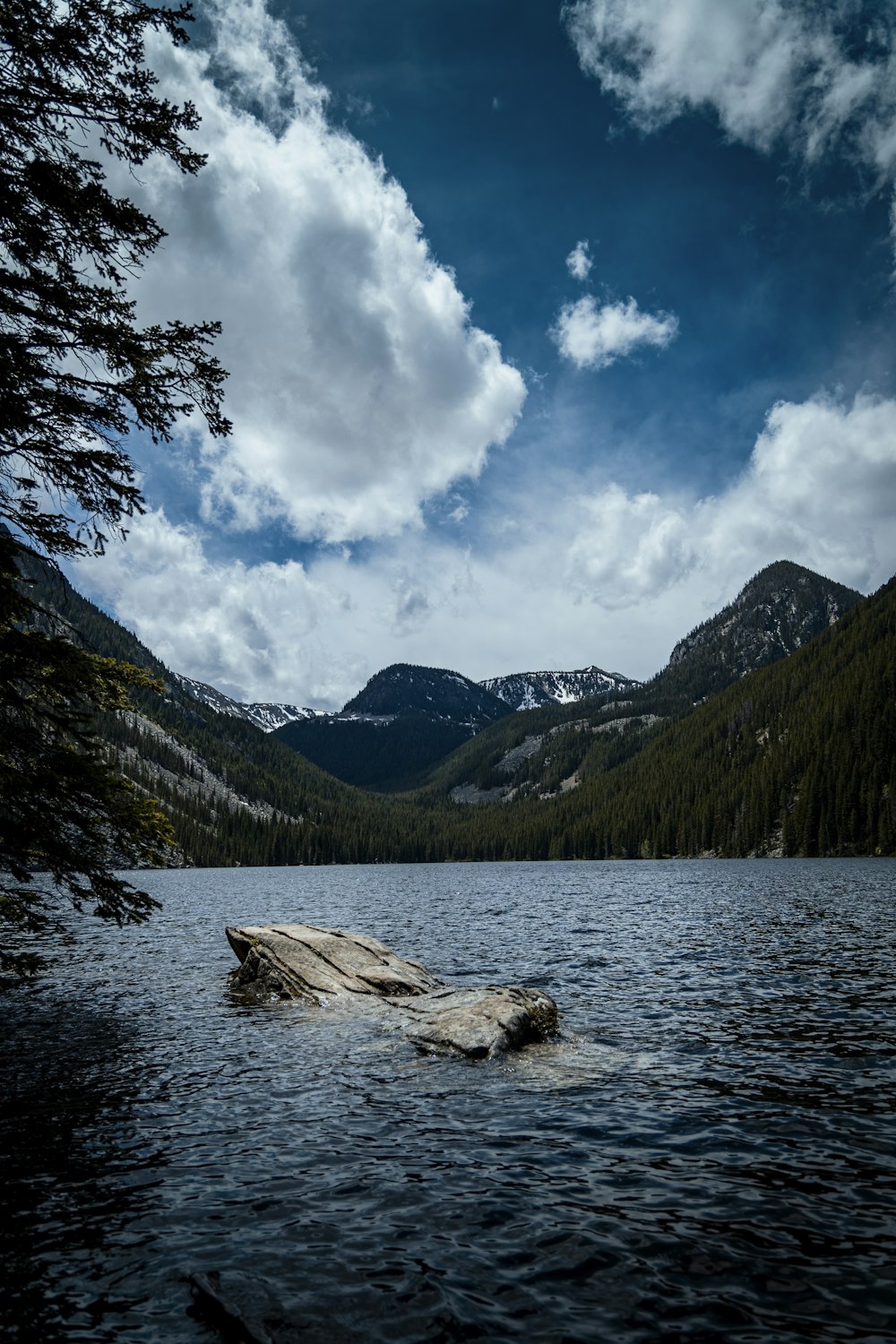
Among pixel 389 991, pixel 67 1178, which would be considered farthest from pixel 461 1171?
pixel 389 991

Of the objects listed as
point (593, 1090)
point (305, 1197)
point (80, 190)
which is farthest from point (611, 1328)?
point (80, 190)

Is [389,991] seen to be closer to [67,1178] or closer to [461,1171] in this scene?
[461,1171]

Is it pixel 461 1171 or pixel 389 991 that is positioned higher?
pixel 461 1171

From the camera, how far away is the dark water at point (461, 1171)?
7.56 m

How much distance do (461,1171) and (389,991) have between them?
13423 mm

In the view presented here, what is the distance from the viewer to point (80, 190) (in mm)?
13484

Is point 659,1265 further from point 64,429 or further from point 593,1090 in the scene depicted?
point 64,429

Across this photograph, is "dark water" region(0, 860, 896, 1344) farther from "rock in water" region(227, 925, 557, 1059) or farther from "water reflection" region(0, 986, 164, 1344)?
"rock in water" region(227, 925, 557, 1059)

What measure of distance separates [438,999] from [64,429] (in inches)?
709

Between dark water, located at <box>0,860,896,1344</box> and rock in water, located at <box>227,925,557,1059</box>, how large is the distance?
864 mm

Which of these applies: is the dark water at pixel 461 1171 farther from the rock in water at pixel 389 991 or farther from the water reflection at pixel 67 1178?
the rock in water at pixel 389 991

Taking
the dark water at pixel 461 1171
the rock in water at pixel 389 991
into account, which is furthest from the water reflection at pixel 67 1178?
the rock in water at pixel 389 991

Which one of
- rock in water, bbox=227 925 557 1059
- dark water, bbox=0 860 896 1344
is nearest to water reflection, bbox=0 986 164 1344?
dark water, bbox=0 860 896 1344

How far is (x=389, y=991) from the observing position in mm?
23938
